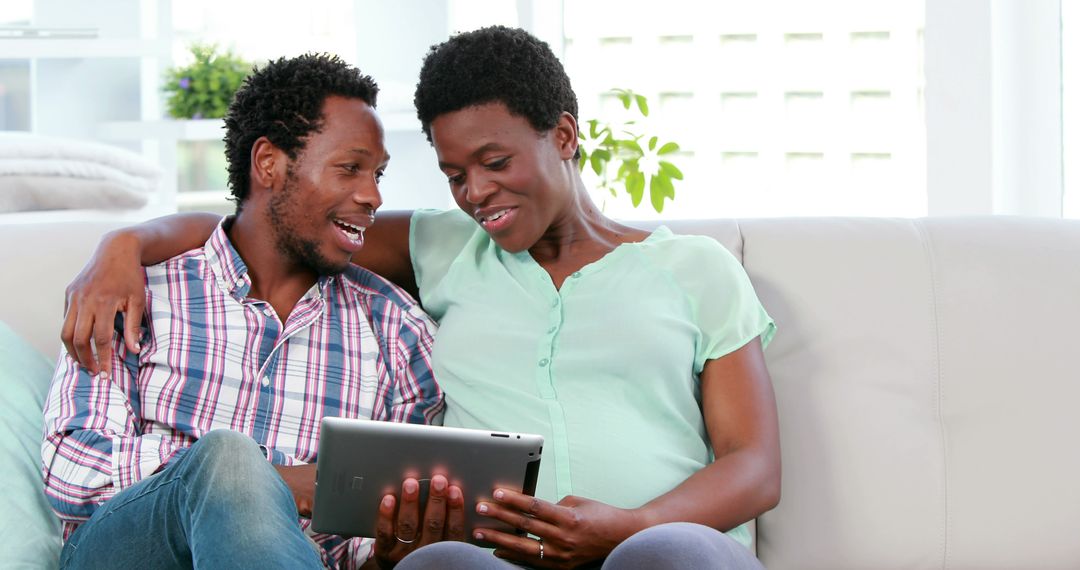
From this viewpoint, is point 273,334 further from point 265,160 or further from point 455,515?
point 455,515

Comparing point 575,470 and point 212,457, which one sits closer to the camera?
point 212,457

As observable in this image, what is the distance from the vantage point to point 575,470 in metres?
1.42

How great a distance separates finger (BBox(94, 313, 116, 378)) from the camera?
4.60 ft

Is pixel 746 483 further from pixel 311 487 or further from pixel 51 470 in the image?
pixel 51 470

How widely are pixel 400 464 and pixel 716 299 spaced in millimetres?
504

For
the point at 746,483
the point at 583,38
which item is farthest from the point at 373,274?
the point at 583,38

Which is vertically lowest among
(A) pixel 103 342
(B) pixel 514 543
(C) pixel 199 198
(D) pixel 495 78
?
(B) pixel 514 543

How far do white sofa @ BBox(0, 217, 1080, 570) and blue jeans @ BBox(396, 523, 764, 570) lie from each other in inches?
18.9

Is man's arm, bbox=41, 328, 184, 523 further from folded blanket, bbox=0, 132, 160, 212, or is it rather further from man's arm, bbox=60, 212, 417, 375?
folded blanket, bbox=0, 132, 160, 212

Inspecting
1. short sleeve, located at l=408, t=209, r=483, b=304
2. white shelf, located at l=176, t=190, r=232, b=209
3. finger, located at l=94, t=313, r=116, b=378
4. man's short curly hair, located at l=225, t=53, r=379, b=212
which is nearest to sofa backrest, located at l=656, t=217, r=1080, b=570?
short sleeve, located at l=408, t=209, r=483, b=304

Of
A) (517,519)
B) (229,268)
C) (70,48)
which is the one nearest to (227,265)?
(229,268)

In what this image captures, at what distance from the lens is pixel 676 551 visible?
110cm

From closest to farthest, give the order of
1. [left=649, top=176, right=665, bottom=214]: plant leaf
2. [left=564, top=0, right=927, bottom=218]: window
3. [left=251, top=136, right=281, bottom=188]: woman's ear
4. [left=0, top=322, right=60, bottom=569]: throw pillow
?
[left=0, top=322, right=60, bottom=569]: throw pillow < [left=251, top=136, right=281, bottom=188]: woman's ear < [left=649, top=176, right=665, bottom=214]: plant leaf < [left=564, top=0, right=927, bottom=218]: window

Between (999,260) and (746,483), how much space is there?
60cm
